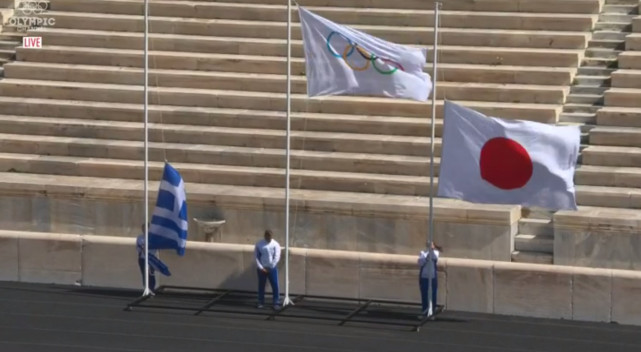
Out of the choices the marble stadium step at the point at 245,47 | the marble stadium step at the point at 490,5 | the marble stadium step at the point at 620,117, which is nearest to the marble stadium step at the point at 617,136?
the marble stadium step at the point at 620,117

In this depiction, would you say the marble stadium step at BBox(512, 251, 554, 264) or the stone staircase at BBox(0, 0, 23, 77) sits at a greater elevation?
the stone staircase at BBox(0, 0, 23, 77)

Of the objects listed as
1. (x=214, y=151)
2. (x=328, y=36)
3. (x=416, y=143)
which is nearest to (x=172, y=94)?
(x=214, y=151)

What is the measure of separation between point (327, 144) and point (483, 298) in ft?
18.0

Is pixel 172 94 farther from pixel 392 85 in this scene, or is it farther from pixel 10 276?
pixel 392 85

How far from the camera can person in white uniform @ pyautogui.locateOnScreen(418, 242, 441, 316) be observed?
83.1 feet

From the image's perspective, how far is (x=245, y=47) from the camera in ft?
108

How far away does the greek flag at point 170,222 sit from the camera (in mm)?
Answer: 26469

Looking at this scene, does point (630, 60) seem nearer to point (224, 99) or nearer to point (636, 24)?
point (636, 24)

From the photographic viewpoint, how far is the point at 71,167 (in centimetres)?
3089

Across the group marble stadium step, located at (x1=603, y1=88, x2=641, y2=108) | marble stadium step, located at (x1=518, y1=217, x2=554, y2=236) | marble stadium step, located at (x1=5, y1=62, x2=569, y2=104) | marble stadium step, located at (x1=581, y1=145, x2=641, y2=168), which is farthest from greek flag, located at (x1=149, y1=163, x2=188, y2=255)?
marble stadium step, located at (x1=603, y1=88, x2=641, y2=108)

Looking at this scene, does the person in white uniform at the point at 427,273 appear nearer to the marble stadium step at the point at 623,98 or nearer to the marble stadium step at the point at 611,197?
the marble stadium step at the point at 611,197

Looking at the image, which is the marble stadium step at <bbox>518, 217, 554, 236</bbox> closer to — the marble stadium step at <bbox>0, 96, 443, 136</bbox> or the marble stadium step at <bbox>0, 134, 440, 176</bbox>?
the marble stadium step at <bbox>0, 134, 440, 176</bbox>

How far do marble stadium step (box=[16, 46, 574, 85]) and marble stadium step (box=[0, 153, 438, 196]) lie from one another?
2.66 metres

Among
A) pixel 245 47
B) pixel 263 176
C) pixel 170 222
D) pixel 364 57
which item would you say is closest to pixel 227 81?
pixel 245 47
